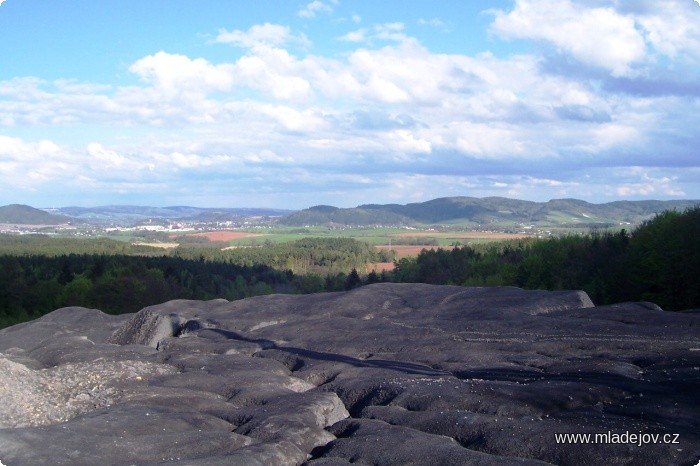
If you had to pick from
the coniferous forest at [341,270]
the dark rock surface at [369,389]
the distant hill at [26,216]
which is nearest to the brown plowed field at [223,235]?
the coniferous forest at [341,270]

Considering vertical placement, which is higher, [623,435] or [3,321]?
[623,435]

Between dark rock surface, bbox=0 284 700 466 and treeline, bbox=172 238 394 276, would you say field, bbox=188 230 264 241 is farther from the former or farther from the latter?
dark rock surface, bbox=0 284 700 466

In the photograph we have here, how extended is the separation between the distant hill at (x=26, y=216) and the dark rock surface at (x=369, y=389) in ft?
533

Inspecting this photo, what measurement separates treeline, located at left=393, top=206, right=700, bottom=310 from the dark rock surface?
73.2 ft

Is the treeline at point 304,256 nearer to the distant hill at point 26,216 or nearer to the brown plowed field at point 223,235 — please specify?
the brown plowed field at point 223,235

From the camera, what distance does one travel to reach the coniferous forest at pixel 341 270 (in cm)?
5109

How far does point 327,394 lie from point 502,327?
1042 centimetres

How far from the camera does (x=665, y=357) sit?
63.3ft

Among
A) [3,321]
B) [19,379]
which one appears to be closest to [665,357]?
[19,379]

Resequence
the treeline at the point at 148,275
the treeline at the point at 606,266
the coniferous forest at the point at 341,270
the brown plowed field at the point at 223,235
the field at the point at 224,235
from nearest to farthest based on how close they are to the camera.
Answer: the treeline at the point at 606,266 → the coniferous forest at the point at 341,270 → the treeline at the point at 148,275 → the field at the point at 224,235 → the brown plowed field at the point at 223,235

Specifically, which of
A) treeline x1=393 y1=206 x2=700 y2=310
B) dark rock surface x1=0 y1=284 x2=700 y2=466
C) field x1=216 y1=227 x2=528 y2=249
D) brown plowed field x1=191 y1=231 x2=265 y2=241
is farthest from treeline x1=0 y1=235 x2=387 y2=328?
dark rock surface x1=0 y1=284 x2=700 y2=466

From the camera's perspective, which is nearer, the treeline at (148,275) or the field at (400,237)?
the treeline at (148,275)

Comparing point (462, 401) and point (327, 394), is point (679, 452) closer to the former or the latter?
point (462, 401)

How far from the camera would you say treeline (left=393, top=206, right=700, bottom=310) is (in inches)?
1934
